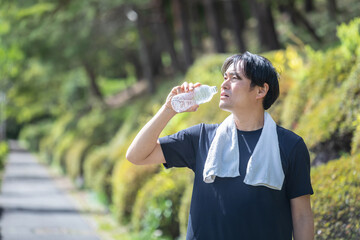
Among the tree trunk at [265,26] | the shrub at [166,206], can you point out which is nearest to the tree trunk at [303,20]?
the tree trunk at [265,26]

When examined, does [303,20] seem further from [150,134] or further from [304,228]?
[304,228]

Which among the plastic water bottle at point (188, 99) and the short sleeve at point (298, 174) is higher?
the plastic water bottle at point (188, 99)

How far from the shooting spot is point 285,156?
303 centimetres

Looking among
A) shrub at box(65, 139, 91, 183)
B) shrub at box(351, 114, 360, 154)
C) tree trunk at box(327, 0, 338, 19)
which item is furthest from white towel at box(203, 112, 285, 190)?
shrub at box(65, 139, 91, 183)

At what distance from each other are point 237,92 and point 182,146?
0.51m

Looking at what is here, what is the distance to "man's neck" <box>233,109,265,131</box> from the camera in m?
3.15

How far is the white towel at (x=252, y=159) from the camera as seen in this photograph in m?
2.95

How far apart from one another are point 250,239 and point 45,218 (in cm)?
1197

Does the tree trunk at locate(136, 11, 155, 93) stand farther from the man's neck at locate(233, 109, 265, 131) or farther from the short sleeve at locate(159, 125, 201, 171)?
the man's neck at locate(233, 109, 265, 131)

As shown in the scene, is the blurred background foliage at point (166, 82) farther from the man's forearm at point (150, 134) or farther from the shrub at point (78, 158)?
the man's forearm at point (150, 134)

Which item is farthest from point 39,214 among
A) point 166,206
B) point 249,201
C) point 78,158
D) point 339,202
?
point 249,201

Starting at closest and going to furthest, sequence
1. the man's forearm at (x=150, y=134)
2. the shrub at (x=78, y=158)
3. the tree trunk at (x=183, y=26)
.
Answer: the man's forearm at (x=150, y=134)
the shrub at (x=78, y=158)
the tree trunk at (x=183, y=26)

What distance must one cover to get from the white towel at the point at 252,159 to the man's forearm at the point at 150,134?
0.35m

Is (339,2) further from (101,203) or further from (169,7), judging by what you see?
(101,203)
